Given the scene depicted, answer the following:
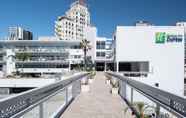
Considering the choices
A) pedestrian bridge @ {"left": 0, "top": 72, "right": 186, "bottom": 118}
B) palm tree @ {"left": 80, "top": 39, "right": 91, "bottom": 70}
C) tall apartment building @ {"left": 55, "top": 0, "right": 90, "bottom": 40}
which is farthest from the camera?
tall apartment building @ {"left": 55, "top": 0, "right": 90, "bottom": 40}

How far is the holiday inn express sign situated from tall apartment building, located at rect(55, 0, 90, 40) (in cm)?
7801

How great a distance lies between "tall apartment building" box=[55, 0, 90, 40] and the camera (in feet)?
442

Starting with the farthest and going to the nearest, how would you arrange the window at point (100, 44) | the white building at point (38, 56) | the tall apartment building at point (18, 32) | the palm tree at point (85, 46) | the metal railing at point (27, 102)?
the tall apartment building at point (18, 32), the window at point (100, 44), the palm tree at point (85, 46), the white building at point (38, 56), the metal railing at point (27, 102)

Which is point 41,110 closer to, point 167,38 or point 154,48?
point 154,48

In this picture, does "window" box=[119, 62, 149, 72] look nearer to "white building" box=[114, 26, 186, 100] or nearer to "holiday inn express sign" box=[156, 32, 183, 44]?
"white building" box=[114, 26, 186, 100]

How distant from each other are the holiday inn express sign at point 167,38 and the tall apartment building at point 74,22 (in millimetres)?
78013

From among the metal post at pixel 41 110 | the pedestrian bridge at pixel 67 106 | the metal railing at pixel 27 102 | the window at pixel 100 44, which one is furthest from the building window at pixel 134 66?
the metal post at pixel 41 110

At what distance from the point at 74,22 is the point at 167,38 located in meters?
97.3

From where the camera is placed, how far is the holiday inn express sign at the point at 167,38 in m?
53.4

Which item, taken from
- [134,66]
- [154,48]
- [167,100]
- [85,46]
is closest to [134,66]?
[134,66]

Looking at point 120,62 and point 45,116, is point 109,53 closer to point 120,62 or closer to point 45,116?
point 120,62

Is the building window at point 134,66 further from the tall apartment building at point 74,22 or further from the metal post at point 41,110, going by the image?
the tall apartment building at point 74,22

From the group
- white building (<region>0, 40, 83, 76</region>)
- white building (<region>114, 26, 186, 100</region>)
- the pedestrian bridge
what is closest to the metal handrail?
the pedestrian bridge

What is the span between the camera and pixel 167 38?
176 ft
